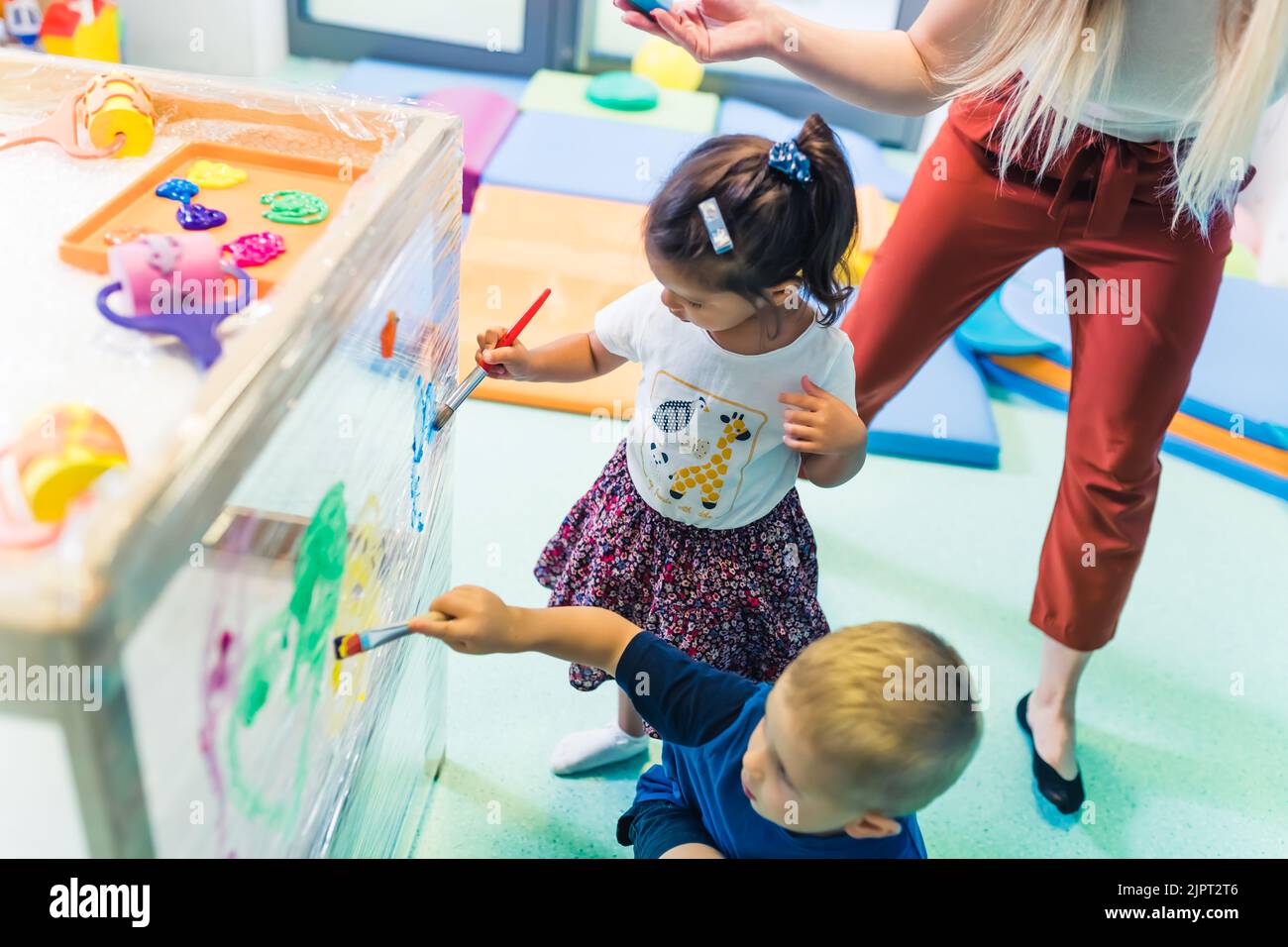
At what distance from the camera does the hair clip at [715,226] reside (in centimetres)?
87

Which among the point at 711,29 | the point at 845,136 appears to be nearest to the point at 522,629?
the point at 711,29

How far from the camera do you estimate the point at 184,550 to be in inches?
20.3

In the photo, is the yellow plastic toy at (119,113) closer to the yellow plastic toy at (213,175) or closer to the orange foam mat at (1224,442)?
the yellow plastic toy at (213,175)

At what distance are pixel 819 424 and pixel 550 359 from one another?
0.26m

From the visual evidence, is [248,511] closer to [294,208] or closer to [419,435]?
[419,435]

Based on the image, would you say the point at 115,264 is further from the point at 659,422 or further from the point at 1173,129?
the point at 1173,129

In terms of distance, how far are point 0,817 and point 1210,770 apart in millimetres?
1326

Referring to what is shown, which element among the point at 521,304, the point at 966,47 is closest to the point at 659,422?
the point at 966,47

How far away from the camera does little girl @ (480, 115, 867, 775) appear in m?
0.90

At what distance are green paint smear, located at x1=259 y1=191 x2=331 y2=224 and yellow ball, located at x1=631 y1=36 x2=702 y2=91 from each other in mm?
2098

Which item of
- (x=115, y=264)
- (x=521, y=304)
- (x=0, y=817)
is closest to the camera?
(x=0, y=817)

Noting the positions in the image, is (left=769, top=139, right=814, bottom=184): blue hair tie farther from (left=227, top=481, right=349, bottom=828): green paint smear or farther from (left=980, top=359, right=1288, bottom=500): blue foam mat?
(left=980, top=359, right=1288, bottom=500): blue foam mat

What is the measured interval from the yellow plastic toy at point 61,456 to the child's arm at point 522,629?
23cm

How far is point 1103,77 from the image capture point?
1076 millimetres
